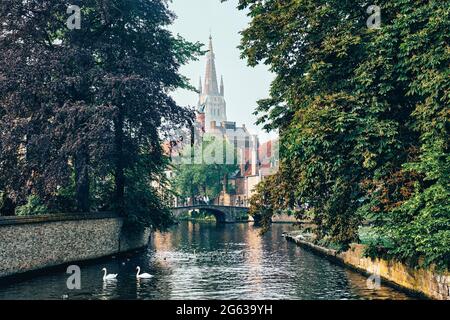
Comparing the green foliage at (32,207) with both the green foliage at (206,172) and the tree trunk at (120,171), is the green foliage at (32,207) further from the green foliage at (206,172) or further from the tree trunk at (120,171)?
the green foliage at (206,172)

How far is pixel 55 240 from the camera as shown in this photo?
31.0 metres

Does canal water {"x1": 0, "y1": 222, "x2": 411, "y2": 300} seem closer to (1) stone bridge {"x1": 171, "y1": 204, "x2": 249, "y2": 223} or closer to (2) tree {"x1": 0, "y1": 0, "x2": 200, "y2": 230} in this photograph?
(2) tree {"x1": 0, "y1": 0, "x2": 200, "y2": 230}

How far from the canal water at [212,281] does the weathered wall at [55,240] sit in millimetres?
871

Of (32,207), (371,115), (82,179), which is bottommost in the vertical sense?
(32,207)

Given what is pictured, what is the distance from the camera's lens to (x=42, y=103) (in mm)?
32031

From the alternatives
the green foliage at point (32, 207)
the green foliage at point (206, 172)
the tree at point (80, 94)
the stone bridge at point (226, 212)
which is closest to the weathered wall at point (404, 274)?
the tree at point (80, 94)

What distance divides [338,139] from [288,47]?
603 centimetres

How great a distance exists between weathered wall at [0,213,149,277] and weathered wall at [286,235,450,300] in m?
16.0

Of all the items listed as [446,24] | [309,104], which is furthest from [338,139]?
[446,24]

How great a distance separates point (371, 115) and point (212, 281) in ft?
37.0

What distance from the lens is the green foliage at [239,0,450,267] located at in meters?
20.5

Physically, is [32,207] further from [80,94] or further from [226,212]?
[226,212]

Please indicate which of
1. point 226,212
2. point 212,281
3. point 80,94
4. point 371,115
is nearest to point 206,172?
point 226,212

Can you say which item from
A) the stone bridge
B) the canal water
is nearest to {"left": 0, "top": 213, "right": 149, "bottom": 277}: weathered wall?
the canal water
